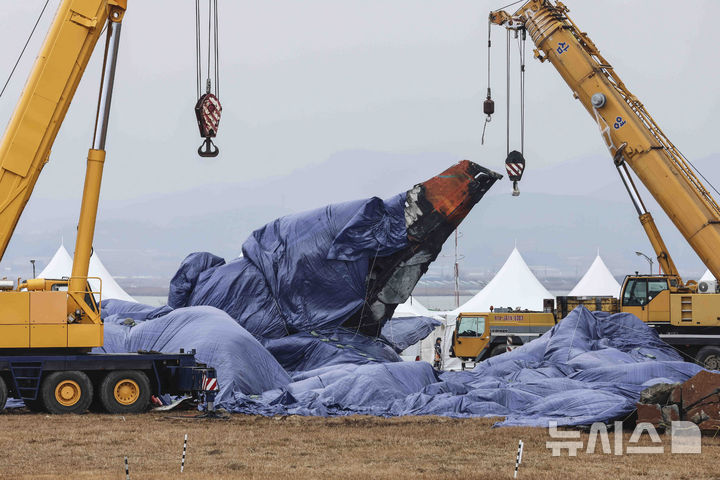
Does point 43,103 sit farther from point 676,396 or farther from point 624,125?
point 624,125

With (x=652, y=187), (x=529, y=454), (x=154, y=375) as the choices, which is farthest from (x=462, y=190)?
(x=529, y=454)

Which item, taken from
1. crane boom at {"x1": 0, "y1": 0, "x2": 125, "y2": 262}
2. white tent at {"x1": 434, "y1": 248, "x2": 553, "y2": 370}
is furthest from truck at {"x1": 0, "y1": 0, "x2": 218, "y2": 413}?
white tent at {"x1": 434, "y1": 248, "x2": 553, "y2": 370}

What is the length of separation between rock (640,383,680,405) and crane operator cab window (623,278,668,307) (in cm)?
1350

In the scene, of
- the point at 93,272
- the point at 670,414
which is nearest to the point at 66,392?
the point at 670,414

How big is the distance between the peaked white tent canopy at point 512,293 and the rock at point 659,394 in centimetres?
3238

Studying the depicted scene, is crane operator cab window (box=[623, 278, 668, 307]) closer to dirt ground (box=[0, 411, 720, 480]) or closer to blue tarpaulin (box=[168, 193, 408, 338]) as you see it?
blue tarpaulin (box=[168, 193, 408, 338])

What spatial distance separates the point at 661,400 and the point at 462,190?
13258 mm

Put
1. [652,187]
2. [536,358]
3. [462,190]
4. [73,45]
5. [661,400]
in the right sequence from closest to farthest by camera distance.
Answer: [661,400] < [73,45] < [536,358] < [652,187] < [462,190]

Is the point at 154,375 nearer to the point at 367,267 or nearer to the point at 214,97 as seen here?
the point at 214,97

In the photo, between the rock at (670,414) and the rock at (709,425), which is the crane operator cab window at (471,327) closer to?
the rock at (670,414)

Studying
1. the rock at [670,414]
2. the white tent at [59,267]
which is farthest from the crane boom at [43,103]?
the white tent at [59,267]

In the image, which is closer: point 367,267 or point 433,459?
point 433,459

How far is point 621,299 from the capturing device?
32031 millimetres

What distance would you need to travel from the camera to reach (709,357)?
29297 mm
